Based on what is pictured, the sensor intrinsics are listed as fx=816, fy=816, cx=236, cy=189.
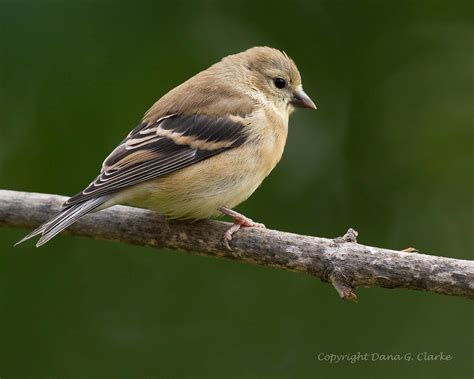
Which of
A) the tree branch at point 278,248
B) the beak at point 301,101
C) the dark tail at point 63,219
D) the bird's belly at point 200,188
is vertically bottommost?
A: the dark tail at point 63,219

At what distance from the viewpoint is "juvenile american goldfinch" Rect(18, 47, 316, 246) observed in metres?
4.92

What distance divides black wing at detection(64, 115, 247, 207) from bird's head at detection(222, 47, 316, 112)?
62 cm

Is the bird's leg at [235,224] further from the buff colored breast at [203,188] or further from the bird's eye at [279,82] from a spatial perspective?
the bird's eye at [279,82]

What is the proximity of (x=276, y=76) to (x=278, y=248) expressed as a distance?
1.75m

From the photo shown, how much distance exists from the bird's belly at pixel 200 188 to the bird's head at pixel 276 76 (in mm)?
831

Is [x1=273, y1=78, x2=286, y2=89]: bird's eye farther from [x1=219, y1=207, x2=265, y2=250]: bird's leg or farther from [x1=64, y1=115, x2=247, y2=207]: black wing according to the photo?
[x1=219, y1=207, x2=265, y2=250]: bird's leg

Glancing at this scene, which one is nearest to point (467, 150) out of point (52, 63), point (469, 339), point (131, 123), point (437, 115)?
point (437, 115)

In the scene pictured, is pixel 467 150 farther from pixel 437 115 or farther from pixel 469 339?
pixel 469 339

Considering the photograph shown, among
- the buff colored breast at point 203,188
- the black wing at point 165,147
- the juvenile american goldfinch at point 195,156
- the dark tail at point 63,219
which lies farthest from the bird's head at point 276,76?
the dark tail at point 63,219

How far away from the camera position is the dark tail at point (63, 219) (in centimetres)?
454

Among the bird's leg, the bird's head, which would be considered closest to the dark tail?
the bird's leg

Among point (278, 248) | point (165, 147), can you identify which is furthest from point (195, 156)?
point (278, 248)

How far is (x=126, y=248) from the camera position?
636 centimetres

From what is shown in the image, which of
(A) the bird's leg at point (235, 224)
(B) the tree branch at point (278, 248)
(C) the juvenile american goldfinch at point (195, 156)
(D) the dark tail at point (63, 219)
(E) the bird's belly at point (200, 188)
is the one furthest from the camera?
(E) the bird's belly at point (200, 188)
